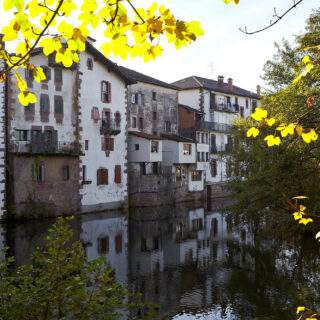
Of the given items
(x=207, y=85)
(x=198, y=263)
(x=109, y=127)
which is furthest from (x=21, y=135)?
(x=207, y=85)

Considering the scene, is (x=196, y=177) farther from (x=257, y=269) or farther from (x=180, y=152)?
(x=257, y=269)

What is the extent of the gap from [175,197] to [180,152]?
4.72 meters

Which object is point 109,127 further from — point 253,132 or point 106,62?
point 253,132

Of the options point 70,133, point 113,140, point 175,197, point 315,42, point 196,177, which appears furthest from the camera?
point 196,177

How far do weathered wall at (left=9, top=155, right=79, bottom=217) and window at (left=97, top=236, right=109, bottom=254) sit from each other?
339 inches

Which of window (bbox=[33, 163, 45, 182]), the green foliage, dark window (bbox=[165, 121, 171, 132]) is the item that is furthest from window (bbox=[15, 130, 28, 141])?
the green foliage

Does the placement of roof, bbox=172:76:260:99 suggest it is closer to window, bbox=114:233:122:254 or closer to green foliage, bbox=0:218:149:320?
Answer: window, bbox=114:233:122:254

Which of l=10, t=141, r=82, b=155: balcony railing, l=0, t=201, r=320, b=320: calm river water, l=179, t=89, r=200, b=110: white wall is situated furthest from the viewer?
l=179, t=89, r=200, b=110: white wall

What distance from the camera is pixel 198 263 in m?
22.9

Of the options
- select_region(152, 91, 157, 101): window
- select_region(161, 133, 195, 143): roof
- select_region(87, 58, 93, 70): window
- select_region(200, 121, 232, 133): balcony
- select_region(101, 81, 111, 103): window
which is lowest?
select_region(161, 133, 195, 143): roof

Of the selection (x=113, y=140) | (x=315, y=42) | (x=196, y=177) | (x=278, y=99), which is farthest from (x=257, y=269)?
(x=196, y=177)

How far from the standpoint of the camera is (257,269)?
69.9ft

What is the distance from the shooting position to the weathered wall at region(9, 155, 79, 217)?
3494cm

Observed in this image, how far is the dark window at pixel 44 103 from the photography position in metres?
37.0
